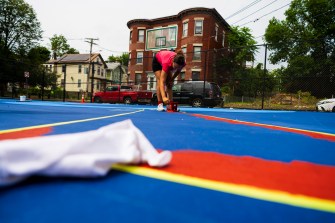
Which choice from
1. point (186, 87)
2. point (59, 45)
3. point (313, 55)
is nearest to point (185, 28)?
point (313, 55)

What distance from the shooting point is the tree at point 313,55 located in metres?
11.7

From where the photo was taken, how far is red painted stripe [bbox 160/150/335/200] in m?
0.89

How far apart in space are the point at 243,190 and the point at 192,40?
77.9 ft

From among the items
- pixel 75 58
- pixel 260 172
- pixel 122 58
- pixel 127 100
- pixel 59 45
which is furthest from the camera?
pixel 122 58

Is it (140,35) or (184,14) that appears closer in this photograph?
(184,14)

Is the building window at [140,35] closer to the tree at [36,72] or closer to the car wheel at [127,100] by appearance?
the tree at [36,72]

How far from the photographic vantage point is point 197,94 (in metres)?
12.1

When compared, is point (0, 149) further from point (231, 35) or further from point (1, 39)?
point (1, 39)

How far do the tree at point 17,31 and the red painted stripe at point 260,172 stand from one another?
3019 centimetres

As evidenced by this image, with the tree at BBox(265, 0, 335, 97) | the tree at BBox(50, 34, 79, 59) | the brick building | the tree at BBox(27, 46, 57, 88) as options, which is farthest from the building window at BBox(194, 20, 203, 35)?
the tree at BBox(50, 34, 79, 59)

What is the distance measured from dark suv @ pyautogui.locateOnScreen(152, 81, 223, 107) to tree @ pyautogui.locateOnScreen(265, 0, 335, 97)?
2.98 meters

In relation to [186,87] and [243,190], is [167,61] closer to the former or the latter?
[243,190]

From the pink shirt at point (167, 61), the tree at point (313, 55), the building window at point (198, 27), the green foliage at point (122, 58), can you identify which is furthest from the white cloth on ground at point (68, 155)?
the green foliage at point (122, 58)

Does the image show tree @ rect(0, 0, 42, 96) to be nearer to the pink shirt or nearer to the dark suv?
the dark suv
